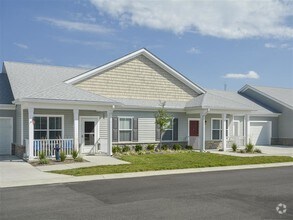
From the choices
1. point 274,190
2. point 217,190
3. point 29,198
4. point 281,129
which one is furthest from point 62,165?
point 281,129

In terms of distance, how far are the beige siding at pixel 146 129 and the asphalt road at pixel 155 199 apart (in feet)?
34.9

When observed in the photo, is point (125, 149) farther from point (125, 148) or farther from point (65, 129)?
point (65, 129)

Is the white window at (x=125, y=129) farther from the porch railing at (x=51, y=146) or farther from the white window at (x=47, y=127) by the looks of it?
the porch railing at (x=51, y=146)

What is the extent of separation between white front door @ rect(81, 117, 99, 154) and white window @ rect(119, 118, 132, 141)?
1.71m

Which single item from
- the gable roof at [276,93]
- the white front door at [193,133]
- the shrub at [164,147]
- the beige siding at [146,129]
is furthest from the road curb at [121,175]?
the gable roof at [276,93]

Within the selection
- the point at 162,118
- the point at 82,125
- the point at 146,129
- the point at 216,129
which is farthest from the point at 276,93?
the point at 82,125

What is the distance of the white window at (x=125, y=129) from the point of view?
23.3 metres

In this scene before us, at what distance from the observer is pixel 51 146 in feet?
63.2

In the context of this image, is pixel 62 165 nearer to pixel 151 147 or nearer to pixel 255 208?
pixel 151 147

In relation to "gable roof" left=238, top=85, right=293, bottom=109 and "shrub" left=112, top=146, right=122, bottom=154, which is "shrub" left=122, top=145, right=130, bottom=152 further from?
"gable roof" left=238, top=85, right=293, bottom=109

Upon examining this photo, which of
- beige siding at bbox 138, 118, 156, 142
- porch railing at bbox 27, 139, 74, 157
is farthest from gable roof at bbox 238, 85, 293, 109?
porch railing at bbox 27, 139, 74, 157

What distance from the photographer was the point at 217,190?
35.7ft

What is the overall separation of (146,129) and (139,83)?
333 centimetres

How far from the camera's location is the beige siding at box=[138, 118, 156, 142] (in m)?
23.9
